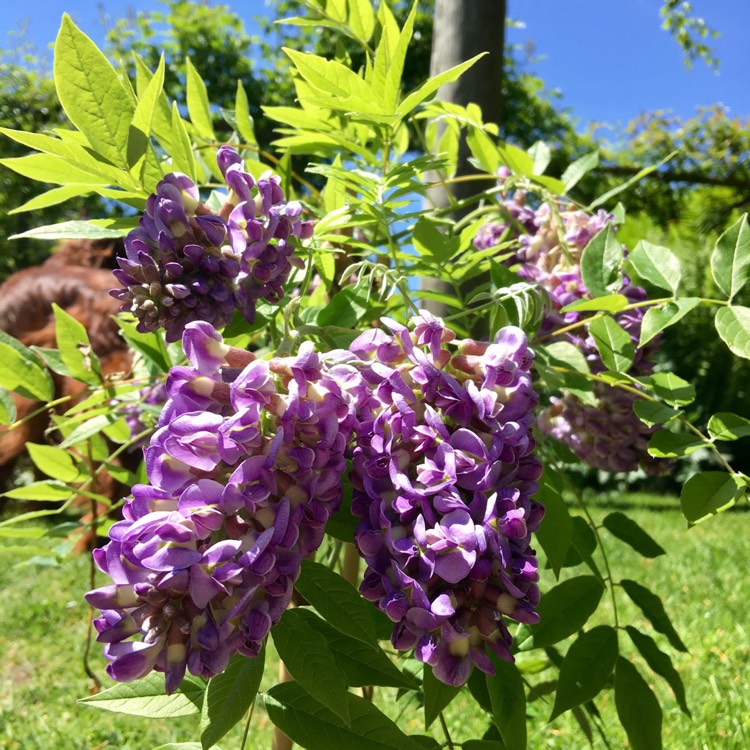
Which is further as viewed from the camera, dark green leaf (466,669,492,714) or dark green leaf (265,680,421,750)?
dark green leaf (466,669,492,714)

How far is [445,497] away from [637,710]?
53cm

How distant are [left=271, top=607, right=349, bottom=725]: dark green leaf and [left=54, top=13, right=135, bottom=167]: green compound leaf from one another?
38cm

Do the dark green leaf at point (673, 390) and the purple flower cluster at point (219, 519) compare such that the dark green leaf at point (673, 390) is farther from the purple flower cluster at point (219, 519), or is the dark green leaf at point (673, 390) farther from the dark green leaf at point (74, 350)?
the dark green leaf at point (74, 350)

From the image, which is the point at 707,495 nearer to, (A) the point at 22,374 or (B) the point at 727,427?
(B) the point at 727,427

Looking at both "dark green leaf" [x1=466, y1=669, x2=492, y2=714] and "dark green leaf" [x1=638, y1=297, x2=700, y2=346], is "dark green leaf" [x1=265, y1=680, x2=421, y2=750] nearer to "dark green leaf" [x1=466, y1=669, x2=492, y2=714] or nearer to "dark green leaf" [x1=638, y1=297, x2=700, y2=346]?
"dark green leaf" [x1=466, y1=669, x2=492, y2=714]

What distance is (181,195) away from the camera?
57cm

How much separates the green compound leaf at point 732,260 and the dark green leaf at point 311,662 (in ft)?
1.78

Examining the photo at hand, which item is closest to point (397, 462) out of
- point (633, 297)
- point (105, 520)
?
point (633, 297)

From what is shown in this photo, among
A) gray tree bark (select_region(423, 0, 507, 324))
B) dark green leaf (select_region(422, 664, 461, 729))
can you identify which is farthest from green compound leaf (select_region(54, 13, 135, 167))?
gray tree bark (select_region(423, 0, 507, 324))

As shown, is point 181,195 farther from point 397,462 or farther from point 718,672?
point 718,672

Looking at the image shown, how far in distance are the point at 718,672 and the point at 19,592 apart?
2939 millimetres

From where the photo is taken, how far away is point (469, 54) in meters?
1.65

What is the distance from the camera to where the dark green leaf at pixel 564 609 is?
76cm

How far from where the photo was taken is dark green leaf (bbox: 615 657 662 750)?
31.0 inches
